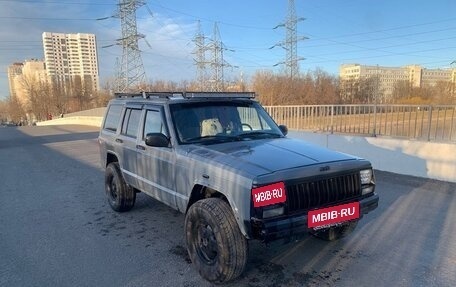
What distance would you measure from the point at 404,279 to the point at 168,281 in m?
2.42

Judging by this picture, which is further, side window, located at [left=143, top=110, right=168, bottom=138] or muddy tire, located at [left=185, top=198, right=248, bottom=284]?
side window, located at [left=143, top=110, right=168, bottom=138]

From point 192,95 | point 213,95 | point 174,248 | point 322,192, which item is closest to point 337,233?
point 322,192

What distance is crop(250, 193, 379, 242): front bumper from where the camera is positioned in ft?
9.90

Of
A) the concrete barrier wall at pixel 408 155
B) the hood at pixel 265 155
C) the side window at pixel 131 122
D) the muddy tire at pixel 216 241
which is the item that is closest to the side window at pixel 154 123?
the side window at pixel 131 122

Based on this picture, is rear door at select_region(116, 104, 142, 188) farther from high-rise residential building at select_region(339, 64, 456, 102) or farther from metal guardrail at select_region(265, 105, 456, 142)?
high-rise residential building at select_region(339, 64, 456, 102)

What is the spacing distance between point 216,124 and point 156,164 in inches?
38.8

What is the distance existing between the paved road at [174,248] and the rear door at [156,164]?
0.66 metres

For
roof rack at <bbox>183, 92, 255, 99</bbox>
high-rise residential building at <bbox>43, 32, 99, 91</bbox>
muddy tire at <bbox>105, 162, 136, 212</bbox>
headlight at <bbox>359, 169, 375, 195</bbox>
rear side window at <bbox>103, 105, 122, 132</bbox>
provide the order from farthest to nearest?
high-rise residential building at <bbox>43, 32, 99, 91</bbox>, rear side window at <bbox>103, 105, 122, 132</bbox>, muddy tire at <bbox>105, 162, 136, 212</bbox>, roof rack at <bbox>183, 92, 255, 99</bbox>, headlight at <bbox>359, 169, 375, 195</bbox>

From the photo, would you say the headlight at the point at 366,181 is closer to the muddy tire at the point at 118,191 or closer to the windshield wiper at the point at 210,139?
the windshield wiper at the point at 210,139

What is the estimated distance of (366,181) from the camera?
12.4 feet

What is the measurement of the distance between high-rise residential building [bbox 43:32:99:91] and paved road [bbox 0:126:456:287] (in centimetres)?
6721

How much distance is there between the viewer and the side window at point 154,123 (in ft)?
14.8

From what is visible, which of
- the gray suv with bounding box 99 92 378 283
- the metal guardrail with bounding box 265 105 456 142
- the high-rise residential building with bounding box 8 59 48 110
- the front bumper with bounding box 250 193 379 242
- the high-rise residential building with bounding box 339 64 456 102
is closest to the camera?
the front bumper with bounding box 250 193 379 242

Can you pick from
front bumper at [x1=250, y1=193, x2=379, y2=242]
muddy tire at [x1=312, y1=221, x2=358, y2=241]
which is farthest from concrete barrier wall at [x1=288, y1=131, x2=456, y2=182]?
front bumper at [x1=250, y1=193, x2=379, y2=242]
